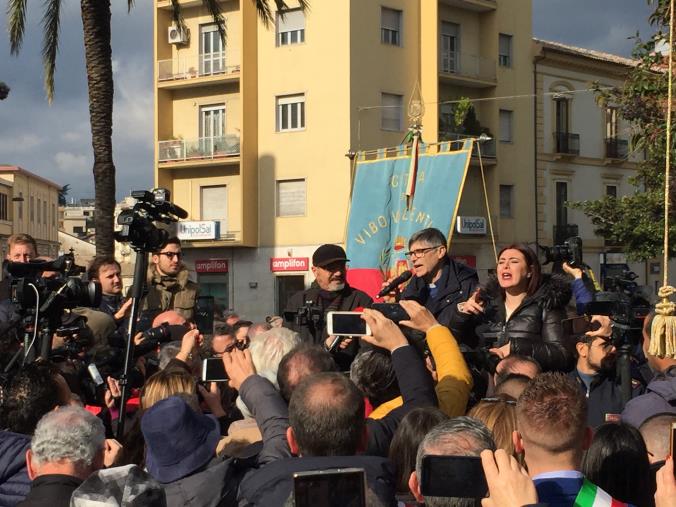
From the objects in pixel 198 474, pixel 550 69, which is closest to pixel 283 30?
pixel 550 69

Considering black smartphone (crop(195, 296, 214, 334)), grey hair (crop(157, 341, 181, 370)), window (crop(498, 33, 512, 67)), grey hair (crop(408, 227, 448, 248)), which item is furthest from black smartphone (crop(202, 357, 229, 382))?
window (crop(498, 33, 512, 67))

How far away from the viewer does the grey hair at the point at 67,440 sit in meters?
3.71

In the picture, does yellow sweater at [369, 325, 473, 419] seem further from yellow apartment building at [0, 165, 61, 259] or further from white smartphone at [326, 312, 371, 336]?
yellow apartment building at [0, 165, 61, 259]

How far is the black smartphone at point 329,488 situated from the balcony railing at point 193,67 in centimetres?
3262

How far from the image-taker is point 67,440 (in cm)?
373

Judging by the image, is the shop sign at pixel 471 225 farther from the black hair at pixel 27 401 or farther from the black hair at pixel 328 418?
the black hair at pixel 328 418

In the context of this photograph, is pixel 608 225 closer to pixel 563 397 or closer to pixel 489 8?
pixel 489 8

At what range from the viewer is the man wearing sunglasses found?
8.89m

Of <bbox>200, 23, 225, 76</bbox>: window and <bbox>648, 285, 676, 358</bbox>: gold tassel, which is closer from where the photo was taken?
<bbox>648, 285, 676, 358</bbox>: gold tassel

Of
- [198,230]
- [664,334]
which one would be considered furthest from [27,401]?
[198,230]

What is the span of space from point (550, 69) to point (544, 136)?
97.4 inches

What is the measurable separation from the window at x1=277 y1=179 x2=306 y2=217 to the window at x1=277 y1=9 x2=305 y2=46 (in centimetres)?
453

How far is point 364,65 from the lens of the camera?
32344 millimetres

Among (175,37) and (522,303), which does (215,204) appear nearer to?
(175,37)
